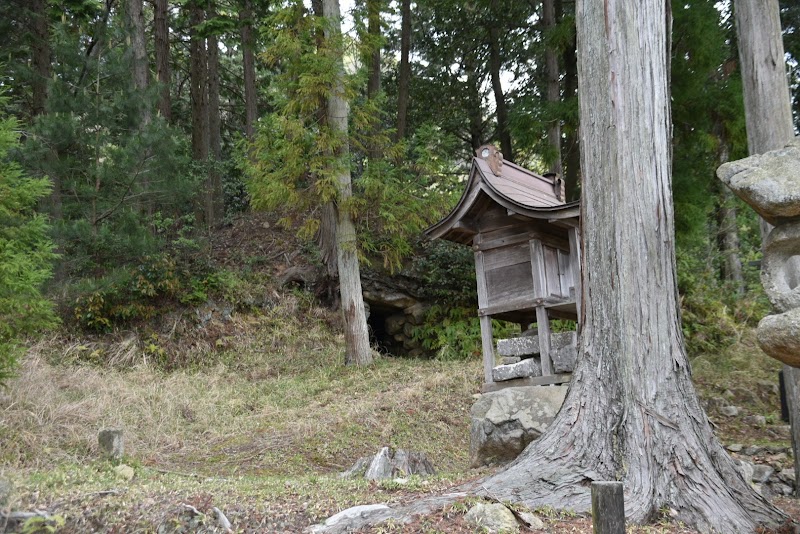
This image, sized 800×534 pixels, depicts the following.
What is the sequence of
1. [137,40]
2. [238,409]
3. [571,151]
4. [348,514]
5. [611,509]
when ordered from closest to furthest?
[611,509] → [348,514] → [238,409] → [571,151] → [137,40]

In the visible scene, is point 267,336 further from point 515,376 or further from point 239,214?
point 515,376

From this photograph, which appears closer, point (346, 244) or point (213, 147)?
point (346, 244)

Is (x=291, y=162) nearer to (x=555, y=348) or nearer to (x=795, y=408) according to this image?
(x=555, y=348)

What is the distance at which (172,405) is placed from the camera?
10.1 m

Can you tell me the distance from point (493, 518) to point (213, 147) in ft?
60.1

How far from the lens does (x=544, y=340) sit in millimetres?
8320

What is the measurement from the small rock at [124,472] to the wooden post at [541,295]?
4657mm

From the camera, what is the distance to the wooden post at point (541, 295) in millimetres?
8258

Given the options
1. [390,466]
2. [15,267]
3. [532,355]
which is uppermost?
[15,267]

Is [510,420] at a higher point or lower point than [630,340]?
lower

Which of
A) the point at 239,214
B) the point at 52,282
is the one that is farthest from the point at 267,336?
the point at 239,214

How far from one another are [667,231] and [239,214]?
50.6 ft

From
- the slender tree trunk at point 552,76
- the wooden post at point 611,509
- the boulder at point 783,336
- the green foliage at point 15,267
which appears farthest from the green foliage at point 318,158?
the wooden post at point 611,509

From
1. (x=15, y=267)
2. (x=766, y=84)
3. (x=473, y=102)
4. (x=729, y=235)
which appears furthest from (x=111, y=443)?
(x=473, y=102)
